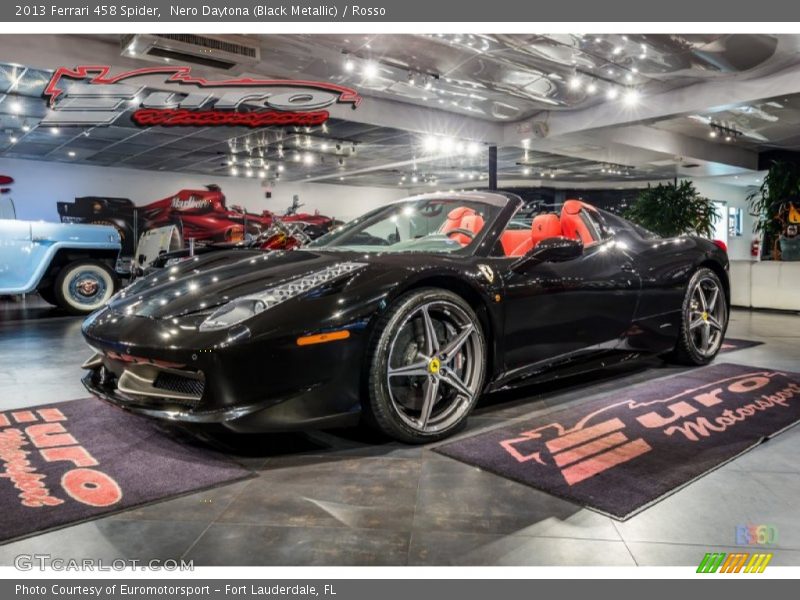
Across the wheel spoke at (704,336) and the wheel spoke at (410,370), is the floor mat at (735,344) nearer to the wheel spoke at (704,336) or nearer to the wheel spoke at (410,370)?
the wheel spoke at (704,336)

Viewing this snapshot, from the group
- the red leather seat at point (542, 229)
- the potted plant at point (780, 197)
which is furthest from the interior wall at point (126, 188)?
the red leather seat at point (542, 229)

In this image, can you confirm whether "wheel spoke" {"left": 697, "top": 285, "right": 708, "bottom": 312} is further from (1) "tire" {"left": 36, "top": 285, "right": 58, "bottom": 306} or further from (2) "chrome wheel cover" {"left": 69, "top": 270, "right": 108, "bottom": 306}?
(1) "tire" {"left": 36, "top": 285, "right": 58, "bottom": 306}

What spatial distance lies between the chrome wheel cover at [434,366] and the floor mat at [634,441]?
17 centimetres

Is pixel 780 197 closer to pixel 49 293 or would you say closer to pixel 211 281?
pixel 211 281

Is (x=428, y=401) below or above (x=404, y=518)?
above

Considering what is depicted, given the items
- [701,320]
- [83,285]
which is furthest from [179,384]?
[83,285]

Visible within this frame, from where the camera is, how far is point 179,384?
2143 millimetres

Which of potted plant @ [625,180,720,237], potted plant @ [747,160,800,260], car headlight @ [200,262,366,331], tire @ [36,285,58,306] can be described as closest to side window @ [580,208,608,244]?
car headlight @ [200,262,366,331]

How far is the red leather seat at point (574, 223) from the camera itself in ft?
11.4

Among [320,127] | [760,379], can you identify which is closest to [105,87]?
[320,127]

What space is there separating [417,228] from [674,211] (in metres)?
9.14

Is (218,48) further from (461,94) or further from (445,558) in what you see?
(445,558)

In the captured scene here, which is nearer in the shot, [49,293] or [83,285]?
→ [83,285]

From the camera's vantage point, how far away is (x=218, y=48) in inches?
267
